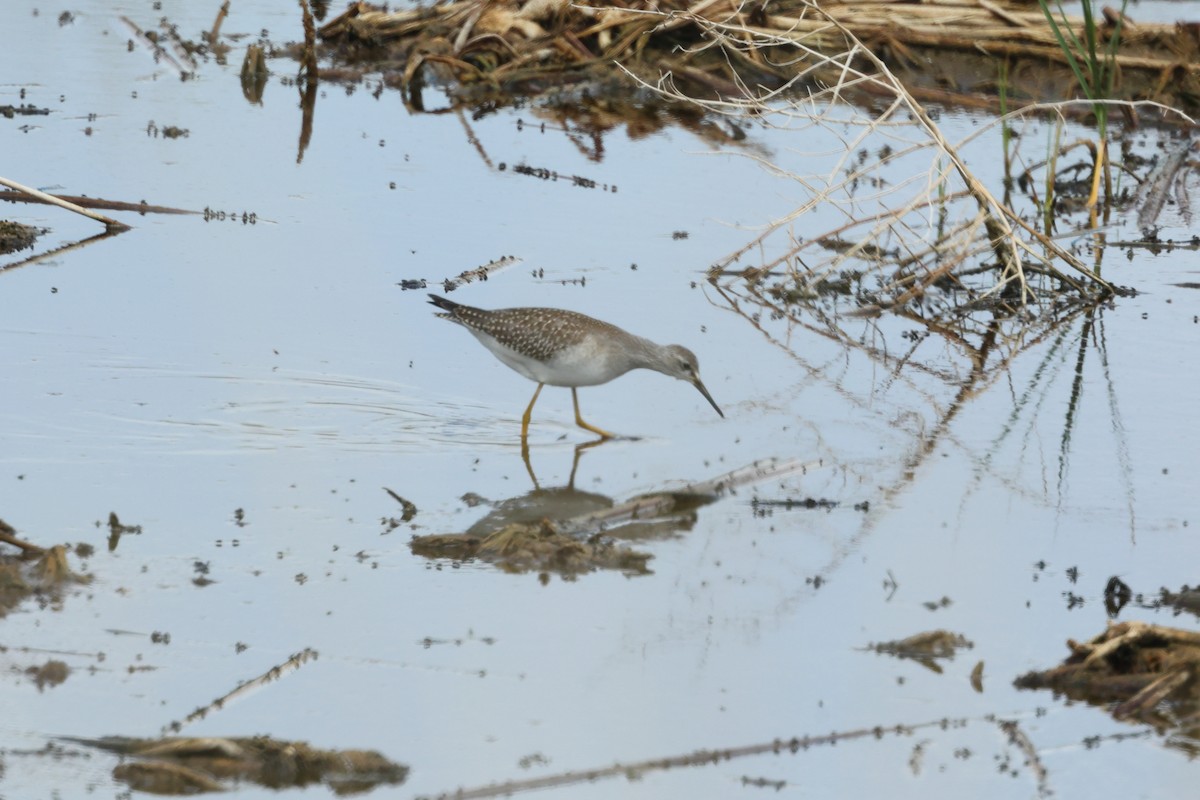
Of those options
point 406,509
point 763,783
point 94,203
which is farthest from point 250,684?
point 94,203

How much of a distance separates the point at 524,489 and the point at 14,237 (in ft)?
16.5

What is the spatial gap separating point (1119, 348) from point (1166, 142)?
6.60 metres

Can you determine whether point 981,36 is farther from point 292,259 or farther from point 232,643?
point 232,643

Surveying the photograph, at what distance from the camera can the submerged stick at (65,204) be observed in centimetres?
1068

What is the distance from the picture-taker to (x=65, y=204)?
11.0 m

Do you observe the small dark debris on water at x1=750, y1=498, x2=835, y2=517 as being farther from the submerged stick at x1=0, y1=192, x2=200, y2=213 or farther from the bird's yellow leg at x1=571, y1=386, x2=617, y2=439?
the submerged stick at x1=0, y1=192, x2=200, y2=213

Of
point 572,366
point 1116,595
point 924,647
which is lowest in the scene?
point 924,647

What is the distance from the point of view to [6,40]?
60.9 feet

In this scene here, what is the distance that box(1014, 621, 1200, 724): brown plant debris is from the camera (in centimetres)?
600

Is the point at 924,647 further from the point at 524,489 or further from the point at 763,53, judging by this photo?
the point at 763,53

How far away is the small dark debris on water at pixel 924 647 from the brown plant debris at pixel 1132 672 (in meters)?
0.32

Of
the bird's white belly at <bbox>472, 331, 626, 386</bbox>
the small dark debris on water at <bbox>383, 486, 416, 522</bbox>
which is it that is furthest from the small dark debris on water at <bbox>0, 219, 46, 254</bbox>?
the small dark debris on water at <bbox>383, 486, 416, 522</bbox>

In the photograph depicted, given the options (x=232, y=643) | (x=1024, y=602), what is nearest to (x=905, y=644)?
(x=1024, y=602)

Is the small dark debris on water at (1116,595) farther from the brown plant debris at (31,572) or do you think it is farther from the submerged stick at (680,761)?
the brown plant debris at (31,572)
